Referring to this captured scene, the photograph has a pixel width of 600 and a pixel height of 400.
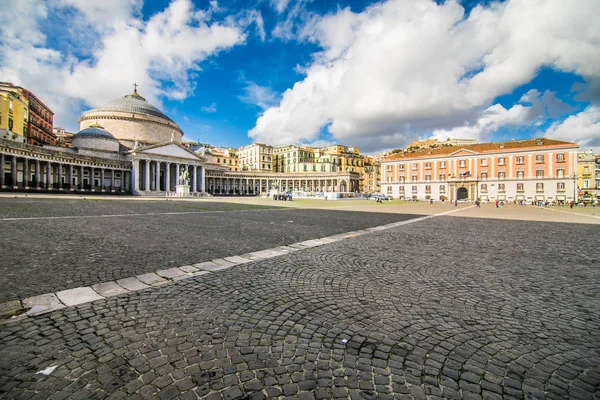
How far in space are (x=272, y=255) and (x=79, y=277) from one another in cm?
371

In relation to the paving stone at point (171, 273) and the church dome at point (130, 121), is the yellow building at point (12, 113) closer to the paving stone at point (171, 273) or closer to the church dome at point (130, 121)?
the church dome at point (130, 121)

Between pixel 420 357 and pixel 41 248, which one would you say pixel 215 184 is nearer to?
pixel 41 248

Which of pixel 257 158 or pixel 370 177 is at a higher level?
pixel 257 158

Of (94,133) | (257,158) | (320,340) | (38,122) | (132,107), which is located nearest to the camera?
(320,340)

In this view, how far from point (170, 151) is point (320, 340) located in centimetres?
6931

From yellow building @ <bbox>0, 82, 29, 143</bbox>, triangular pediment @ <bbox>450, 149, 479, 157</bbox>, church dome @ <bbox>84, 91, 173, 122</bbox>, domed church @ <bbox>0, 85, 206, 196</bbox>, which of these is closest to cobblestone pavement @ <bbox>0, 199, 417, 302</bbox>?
domed church @ <bbox>0, 85, 206, 196</bbox>

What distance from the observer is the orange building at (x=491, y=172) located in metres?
52.8

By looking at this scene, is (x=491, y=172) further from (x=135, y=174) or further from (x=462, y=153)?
(x=135, y=174)

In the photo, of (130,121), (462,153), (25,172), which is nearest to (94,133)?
(130,121)

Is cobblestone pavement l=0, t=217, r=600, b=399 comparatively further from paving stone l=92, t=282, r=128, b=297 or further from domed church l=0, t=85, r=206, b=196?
domed church l=0, t=85, r=206, b=196

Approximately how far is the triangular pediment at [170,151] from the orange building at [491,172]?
177 ft

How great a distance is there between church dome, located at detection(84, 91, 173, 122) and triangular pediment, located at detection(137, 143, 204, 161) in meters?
15.7

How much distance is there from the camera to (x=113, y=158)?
6191cm

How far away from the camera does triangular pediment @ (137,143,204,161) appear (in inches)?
2343
